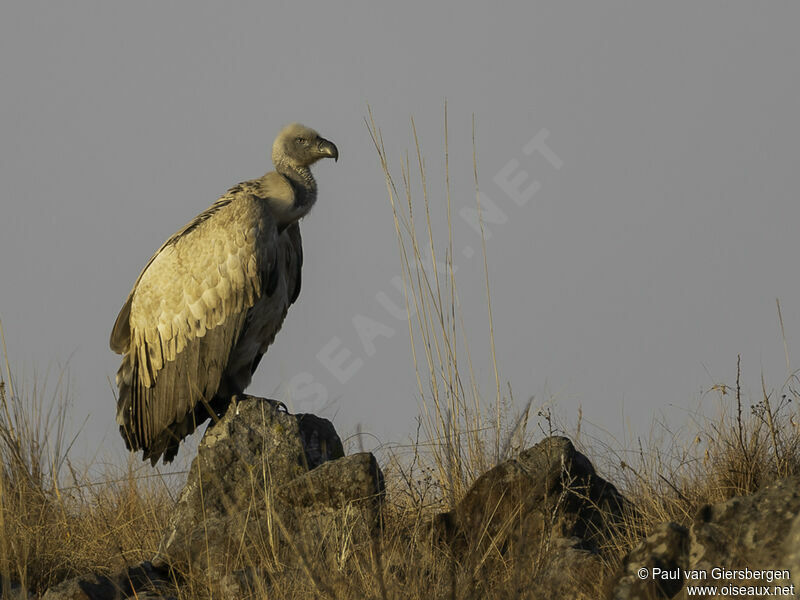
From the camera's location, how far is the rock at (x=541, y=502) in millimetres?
5086

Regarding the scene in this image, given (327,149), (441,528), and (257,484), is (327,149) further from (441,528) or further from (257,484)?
(441,528)

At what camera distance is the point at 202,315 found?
7289mm

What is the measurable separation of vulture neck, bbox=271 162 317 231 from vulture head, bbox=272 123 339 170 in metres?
0.03

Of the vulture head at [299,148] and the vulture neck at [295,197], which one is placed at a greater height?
the vulture head at [299,148]

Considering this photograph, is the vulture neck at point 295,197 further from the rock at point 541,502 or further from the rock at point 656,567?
the rock at point 656,567

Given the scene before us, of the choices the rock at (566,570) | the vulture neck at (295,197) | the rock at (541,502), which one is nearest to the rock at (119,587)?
the rock at (541,502)

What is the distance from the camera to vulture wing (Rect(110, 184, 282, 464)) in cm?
719

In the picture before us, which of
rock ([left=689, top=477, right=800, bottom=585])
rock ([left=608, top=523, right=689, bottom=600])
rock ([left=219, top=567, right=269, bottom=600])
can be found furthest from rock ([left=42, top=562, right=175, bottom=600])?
rock ([left=689, top=477, right=800, bottom=585])

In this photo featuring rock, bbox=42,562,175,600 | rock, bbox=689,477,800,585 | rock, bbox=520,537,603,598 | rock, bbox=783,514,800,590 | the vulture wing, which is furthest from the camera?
the vulture wing

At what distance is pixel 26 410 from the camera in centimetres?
680

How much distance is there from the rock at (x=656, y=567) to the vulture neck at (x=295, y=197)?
13.9ft

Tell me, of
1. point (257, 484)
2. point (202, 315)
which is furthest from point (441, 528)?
point (202, 315)

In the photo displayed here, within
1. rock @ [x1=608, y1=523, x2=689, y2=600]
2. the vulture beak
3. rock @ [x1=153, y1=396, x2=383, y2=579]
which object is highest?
the vulture beak

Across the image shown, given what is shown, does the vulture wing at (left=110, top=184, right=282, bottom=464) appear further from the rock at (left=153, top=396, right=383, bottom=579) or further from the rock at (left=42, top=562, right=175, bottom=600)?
the rock at (left=42, top=562, right=175, bottom=600)
